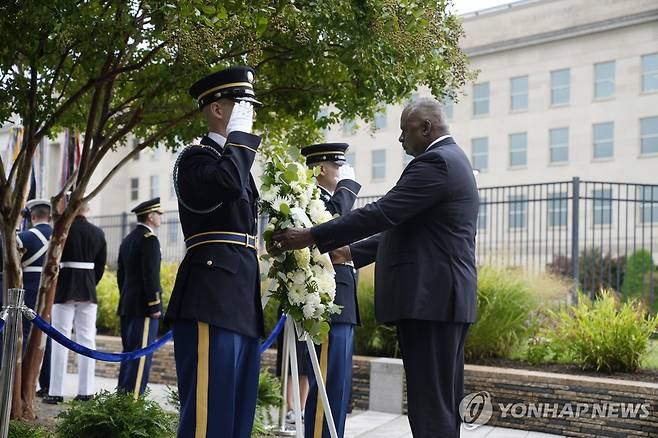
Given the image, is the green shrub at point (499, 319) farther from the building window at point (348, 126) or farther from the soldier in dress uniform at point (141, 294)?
the soldier in dress uniform at point (141, 294)

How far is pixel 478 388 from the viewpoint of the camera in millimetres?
8742

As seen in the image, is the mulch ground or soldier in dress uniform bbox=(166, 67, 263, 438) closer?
soldier in dress uniform bbox=(166, 67, 263, 438)

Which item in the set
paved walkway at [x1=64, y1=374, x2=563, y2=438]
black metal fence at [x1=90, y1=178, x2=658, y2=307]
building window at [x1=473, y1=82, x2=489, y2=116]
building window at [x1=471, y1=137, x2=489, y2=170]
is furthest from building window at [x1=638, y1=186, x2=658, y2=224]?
building window at [x1=473, y1=82, x2=489, y2=116]

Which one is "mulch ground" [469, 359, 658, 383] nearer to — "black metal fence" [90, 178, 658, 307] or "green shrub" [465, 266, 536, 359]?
"green shrub" [465, 266, 536, 359]

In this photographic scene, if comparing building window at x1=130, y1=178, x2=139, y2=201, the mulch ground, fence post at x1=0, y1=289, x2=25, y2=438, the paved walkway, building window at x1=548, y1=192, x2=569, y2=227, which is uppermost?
building window at x1=130, y1=178, x2=139, y2=201

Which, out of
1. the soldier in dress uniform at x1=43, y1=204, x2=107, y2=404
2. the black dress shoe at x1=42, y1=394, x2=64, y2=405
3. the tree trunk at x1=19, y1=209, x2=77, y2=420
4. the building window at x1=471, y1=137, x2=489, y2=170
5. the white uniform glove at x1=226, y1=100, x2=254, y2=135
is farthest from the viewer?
the building window at x1=471, y1=137, x2=489, y2=170

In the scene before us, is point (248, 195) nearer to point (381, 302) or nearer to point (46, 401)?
point (381, 302)

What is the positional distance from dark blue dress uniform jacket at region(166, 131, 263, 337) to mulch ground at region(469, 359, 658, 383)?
530cm

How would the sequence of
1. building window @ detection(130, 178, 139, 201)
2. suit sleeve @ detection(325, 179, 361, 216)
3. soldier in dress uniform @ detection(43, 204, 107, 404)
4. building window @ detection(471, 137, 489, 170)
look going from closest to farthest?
suit sleeve @ detection(325, 179, 361, 216) < soldier in dress uniform @ detection(43, 204, 107, 404) < building window @ detection(471, 137, 489, 170) < building window @ detection(130, 178, 139, 201)

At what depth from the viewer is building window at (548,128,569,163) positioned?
42.6m

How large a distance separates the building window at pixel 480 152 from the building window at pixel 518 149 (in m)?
1.33

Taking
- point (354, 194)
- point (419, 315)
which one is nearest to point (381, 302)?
point (419, 315)

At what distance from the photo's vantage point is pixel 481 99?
45594 millimetres

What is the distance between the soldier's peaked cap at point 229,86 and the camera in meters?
4.49
